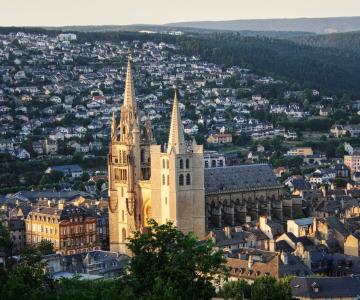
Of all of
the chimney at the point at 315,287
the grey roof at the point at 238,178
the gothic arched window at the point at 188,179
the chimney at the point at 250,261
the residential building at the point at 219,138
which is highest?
the gothic arched window at the point at 188,179

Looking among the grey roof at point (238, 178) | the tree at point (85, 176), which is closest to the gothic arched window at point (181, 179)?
the grey roof at point (238, 178)

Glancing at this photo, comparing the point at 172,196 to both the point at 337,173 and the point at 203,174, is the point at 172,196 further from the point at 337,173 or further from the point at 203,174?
the point at 337,173

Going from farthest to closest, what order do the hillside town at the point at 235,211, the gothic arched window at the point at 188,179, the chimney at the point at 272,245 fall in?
the gothic arched window at the point at 188,179 → the chimney at the point at 272,245 → the hillside town at the point at 235,211

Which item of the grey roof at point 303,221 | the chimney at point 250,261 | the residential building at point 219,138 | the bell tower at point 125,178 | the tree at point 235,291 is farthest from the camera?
the residential building at point 219,138

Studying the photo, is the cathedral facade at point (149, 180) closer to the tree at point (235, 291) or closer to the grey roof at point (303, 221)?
the grey roof at point (303, 221)

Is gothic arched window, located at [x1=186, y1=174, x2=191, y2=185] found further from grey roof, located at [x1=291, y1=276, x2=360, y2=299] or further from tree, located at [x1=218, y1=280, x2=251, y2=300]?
tree, located at [x1=218, y1=280, x2=251, y2=300]

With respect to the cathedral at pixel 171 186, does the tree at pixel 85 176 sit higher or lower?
lower

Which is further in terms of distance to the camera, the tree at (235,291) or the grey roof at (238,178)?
the grey roof at (238,178)
